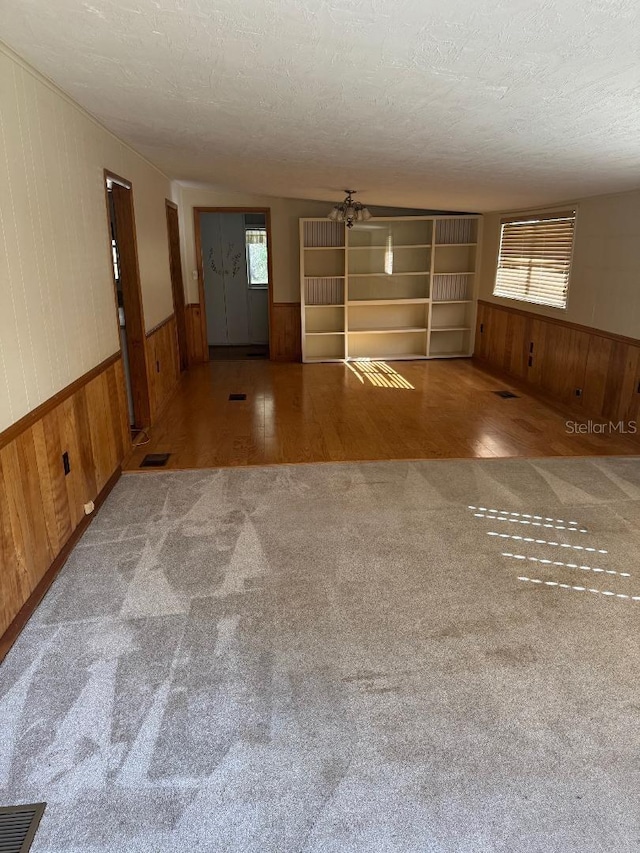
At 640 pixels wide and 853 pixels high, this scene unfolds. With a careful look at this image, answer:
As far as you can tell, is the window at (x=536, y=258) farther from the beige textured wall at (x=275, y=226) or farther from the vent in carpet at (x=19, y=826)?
the vent in carpet at (x=19, y=826)

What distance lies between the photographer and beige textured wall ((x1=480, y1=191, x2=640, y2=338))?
14.5 feet

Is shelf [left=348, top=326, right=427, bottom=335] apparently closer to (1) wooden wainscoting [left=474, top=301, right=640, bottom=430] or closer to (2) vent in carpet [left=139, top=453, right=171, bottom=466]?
(1) wooden wainscoting [left=474, top=301, right=640, bottom=430]

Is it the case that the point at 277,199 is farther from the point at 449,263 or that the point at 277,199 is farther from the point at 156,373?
the point at 156,373

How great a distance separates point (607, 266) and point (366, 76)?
3494 mm

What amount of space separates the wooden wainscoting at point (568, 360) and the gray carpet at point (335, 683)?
1.67m

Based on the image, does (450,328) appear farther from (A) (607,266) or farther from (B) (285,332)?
(A) (607,266)

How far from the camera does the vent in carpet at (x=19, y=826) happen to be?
4.72 ft

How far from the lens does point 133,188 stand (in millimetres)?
4434

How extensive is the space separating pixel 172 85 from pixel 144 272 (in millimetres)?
2522

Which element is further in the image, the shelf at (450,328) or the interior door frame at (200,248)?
the shelf at (450,328)

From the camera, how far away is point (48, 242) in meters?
2.68

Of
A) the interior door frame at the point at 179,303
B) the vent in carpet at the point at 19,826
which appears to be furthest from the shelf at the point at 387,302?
the vent in carpet at the point at 19,826

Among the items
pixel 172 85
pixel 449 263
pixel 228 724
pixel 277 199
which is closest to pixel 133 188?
pixel 172 85

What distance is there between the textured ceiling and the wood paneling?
12.4 ft
